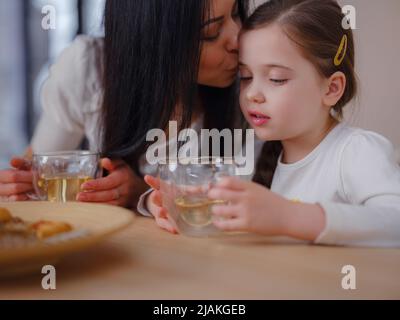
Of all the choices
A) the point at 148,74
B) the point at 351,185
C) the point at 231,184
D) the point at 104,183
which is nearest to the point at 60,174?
the point at 104,183

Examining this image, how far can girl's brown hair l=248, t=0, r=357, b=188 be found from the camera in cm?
108

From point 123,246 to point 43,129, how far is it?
1039mm

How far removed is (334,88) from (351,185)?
25 centimetres

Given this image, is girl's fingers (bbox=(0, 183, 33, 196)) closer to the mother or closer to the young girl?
the mother

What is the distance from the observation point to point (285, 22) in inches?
42.8

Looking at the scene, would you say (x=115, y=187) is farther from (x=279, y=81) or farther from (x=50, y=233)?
(x=50, y=233)

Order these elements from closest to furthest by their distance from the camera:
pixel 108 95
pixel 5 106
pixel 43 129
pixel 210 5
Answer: pixel 210 5, pixel 108 95, pixel 43 129, pixel 5 106

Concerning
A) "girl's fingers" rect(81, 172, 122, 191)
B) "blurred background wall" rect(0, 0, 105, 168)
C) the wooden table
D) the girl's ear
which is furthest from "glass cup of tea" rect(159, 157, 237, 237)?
"blurred background wall" rect(0, 0, 105, 168)

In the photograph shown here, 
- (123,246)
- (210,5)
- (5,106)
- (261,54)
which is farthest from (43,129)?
(5,106)

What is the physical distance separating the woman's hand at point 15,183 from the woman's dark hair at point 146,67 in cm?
22

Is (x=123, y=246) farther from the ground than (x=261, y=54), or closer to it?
closer to it

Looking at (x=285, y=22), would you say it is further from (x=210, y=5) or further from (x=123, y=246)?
(x=123, y=246)

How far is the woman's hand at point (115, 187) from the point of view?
3.48 ft
